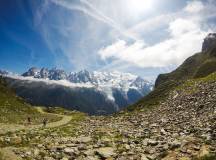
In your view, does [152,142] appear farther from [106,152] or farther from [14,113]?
[14,113]

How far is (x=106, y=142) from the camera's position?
83.3 feet

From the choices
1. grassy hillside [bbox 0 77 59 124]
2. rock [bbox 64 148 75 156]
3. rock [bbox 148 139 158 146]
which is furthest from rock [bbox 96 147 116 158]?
grassy hillside [bbox 0 77 59 124]

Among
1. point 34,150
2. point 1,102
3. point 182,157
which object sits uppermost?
point 1,102

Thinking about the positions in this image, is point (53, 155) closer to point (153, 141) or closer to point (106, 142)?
point (106, 142)

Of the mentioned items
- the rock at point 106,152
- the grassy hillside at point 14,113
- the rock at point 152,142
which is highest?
the grassy hillside at point 14,113

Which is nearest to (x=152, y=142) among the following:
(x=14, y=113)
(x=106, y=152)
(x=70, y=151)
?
(x=106, y=152)

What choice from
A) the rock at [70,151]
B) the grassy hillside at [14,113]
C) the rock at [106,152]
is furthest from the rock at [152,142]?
the grassy hillside at [14,113]

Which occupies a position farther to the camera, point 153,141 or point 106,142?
point 106,142

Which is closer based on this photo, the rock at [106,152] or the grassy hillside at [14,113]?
the rock at [106,152]

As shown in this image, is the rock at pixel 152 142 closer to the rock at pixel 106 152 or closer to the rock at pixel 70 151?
the rock at pixel 106 152

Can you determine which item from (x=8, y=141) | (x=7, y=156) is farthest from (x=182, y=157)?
(x=8, y=141)

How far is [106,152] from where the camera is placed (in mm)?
21422

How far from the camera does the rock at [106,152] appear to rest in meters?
20.7

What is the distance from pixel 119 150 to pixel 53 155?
178 inches
